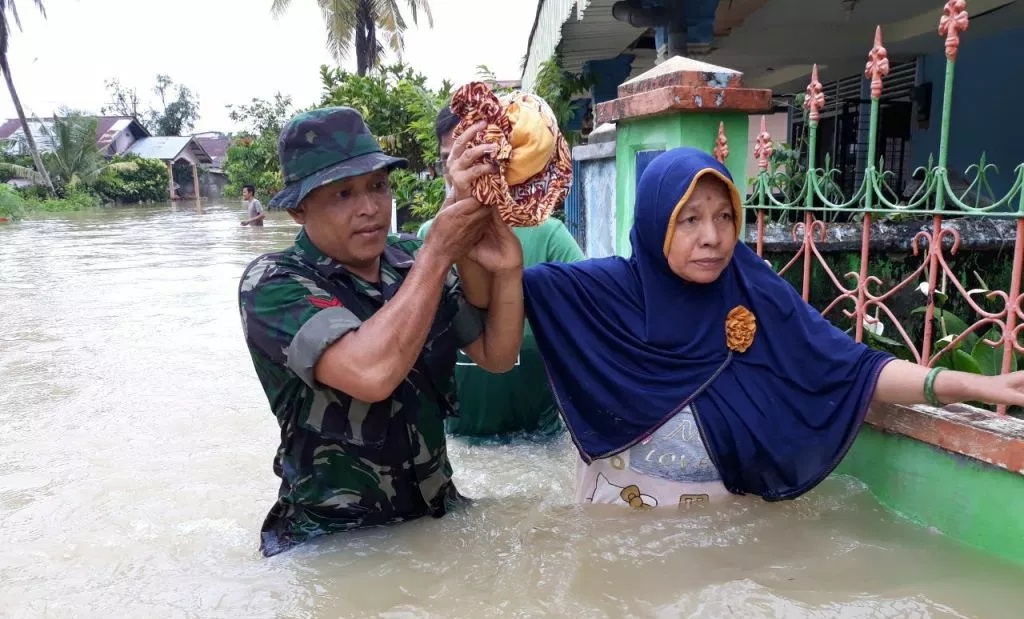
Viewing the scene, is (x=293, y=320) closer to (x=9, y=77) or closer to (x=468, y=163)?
(x=468, y=163)

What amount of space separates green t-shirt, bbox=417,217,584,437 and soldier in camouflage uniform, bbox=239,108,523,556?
0.98 meters

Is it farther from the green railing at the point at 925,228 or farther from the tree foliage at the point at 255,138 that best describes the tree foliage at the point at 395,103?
the tree foliage at the point at 255,138

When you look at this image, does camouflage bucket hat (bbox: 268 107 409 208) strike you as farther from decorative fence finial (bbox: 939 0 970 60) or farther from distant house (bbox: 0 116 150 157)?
distant house (bbox: 0 116 150 157)

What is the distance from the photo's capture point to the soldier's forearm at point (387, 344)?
178 centimetres

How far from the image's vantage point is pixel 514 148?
1798 mm

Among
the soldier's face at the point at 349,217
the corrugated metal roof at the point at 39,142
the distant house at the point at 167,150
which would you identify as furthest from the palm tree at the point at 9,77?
the soldier's face at the point at 349,217

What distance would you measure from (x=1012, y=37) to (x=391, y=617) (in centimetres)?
842

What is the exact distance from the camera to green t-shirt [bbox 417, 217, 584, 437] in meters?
3.24

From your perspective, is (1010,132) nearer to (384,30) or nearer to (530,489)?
(530,489)

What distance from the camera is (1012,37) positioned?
766cm

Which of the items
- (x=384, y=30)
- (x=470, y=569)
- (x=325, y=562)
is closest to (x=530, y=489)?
(x=470, y=569)

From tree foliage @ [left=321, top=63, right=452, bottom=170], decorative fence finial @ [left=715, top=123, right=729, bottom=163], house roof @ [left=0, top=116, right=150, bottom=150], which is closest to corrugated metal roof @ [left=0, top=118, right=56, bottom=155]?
house roof @ [left=0, top=116, right=150, bottom=150]

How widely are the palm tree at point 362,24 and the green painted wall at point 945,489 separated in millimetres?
23331

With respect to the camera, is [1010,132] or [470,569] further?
[1010,132]
